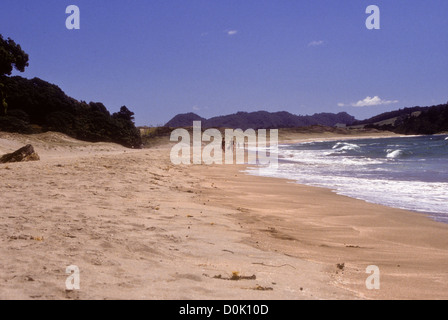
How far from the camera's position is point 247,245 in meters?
4.14

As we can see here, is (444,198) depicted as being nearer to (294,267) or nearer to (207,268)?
(294,267)

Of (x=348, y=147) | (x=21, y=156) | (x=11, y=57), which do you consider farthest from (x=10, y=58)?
(x=348, y=147)

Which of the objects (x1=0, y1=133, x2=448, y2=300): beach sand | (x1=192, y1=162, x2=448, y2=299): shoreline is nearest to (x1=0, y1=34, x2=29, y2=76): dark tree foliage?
(x1=0, y1=133, x2=448, y2=300): beach sand

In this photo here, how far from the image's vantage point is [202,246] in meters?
3.90

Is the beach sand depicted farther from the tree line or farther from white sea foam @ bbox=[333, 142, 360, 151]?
white sea foam @ bbox=[333, 142, 360, 151]

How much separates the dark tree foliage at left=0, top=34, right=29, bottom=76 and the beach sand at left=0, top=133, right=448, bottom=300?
14.3 metres

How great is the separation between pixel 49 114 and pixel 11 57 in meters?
10.0

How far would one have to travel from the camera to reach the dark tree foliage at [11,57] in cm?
1894

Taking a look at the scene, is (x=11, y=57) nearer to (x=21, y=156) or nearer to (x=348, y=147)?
(x=21, y=156)

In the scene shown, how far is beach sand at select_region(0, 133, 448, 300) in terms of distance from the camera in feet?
8.83

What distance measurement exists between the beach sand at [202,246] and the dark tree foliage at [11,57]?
14.3m

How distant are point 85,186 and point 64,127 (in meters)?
24.3

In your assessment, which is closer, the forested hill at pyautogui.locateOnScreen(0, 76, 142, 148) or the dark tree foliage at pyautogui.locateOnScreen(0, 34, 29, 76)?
the dark tree foliage at pyautogui.locateOnScreen(0, 34, 29, 76)
